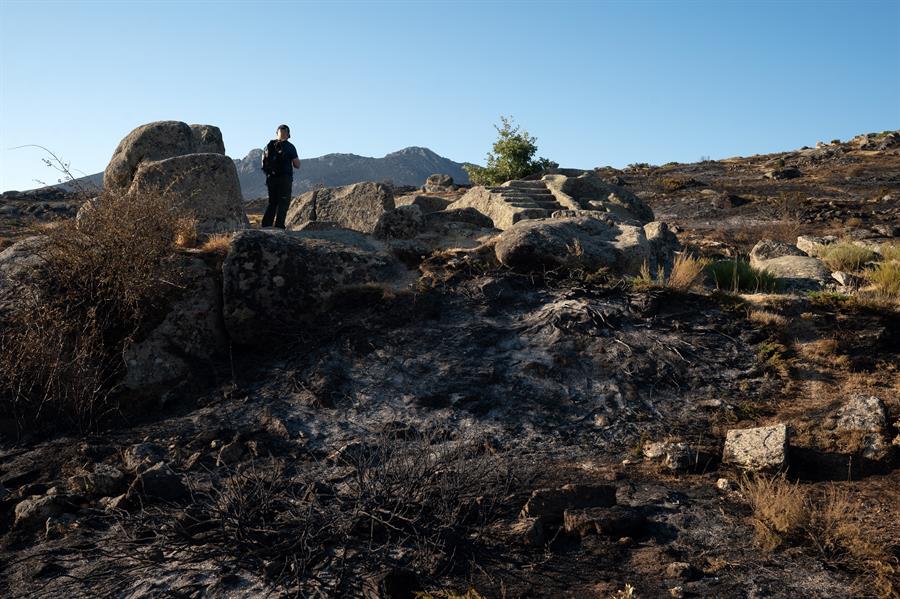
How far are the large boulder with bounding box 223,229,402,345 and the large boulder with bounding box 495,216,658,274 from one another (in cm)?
161

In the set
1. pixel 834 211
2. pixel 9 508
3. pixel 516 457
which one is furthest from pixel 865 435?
Result: pixel 834 211

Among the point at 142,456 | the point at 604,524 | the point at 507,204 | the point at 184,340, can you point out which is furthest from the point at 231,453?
the point at 507,204

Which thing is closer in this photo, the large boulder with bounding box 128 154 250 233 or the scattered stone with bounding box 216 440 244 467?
the scattered stone with bounding box 216 440 244 467

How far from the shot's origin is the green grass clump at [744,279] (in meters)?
9.28

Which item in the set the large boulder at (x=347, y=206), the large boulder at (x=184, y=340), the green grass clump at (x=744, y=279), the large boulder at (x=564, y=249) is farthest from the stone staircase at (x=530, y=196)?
the large boulder at (x=184, y=340)

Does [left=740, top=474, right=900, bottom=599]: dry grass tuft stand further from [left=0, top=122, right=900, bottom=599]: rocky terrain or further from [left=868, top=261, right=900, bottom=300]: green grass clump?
[left=868, top=261, right=900, bottom=300]: green grass clump

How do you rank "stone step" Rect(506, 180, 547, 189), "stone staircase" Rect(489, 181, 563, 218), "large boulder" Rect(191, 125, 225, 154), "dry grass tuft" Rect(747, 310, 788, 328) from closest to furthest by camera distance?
"dry grass tuft" Rect(747, 310, 788, 328) < "stone staircase" Rect(489, 181, 563, 218) < "large boulder" Rect(191, 125, 225, 154) < "stone step" Rect(506, 180, 547, 189)

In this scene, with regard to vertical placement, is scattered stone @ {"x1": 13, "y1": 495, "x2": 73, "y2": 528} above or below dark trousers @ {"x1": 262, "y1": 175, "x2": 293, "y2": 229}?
below

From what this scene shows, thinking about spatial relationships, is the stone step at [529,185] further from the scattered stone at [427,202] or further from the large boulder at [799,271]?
the large boulder at [799,271]

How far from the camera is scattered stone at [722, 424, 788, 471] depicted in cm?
535

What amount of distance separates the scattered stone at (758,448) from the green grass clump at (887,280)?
3.94m

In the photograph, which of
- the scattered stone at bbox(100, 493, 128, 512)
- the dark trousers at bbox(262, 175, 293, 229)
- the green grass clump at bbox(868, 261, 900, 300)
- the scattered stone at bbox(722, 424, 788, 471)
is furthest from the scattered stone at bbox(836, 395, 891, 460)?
the dark trousers at bbox(262, 175, 293, 229)

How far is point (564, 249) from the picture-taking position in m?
8.83

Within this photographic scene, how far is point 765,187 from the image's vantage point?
2700 cm
